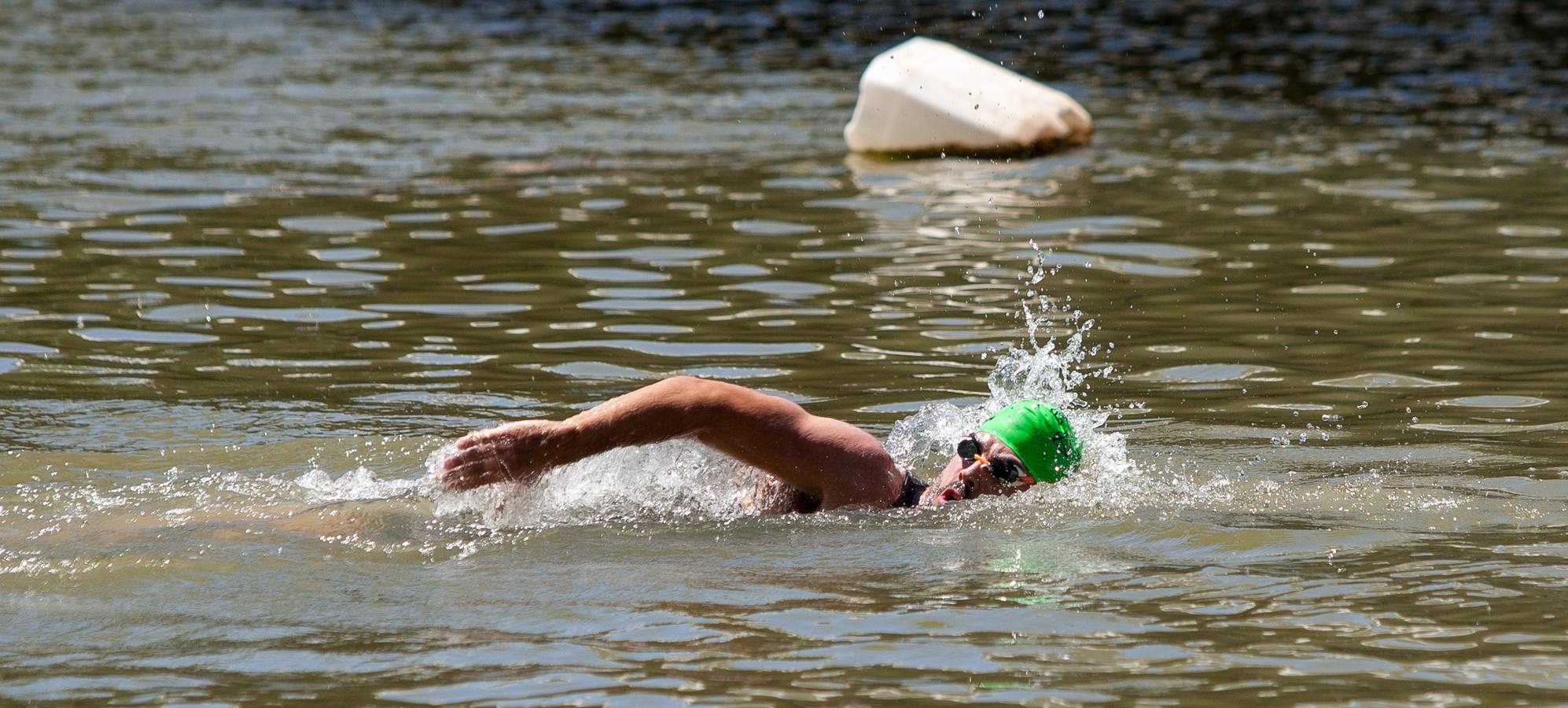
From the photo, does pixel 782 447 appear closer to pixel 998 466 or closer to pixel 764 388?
pixel 998 466

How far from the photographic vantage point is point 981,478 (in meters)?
6.33

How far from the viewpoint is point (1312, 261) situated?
1054 cm

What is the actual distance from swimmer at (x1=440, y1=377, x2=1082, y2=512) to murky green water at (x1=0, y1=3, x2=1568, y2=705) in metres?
0.13

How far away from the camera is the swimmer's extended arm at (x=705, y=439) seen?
5719 mm

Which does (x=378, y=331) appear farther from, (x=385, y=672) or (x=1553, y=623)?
(x=1553, y=623)

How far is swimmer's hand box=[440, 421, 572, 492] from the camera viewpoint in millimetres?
5691

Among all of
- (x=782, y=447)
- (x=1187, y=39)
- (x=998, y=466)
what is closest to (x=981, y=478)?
(x=998, y=466)

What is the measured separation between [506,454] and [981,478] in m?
1.61

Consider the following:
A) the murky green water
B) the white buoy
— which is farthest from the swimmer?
the white buoy

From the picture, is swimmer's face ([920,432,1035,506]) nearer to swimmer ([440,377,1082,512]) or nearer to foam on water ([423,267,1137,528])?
swimmer ([440,377,1082,512])

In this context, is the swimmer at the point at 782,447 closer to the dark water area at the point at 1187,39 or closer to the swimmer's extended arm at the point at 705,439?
the swimmer's extended arm at the point at 705,439

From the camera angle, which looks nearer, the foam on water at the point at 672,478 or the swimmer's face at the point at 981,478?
the foam on water at the point at 672,478

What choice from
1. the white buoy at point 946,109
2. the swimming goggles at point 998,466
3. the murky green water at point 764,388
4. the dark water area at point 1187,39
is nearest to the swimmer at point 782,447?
the swimming goggles at point 998,466

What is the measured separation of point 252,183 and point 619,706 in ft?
30.5
